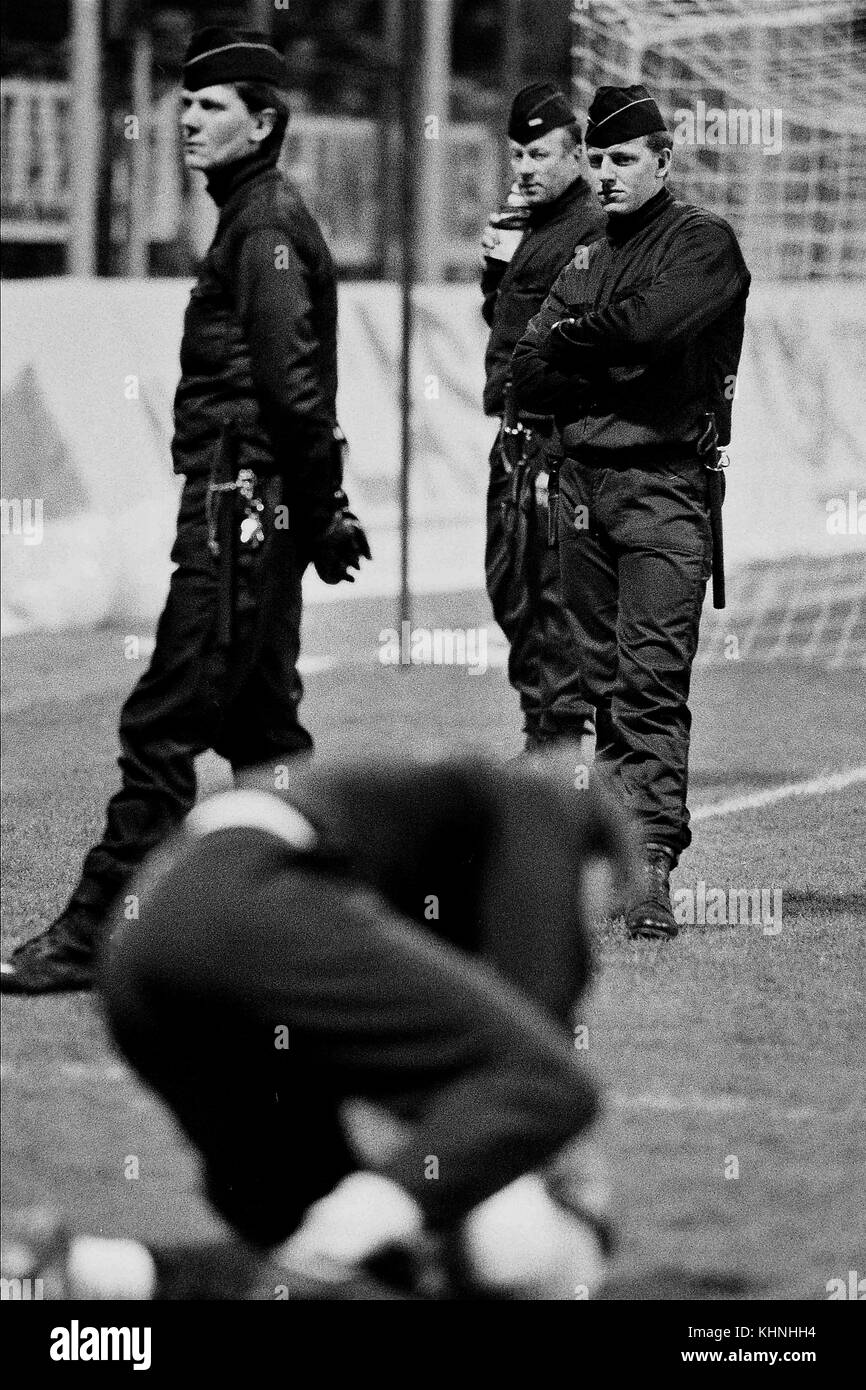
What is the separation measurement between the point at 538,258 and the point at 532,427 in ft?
1.54

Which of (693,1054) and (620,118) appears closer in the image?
(693,1054)

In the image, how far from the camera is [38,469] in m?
11.1

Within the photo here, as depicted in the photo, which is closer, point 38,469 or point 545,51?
point 38,469

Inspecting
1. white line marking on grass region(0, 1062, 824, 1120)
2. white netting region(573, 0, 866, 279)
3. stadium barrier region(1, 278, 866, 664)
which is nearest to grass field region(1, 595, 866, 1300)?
white line marking on grass region(0, 1062, 824, 1120)

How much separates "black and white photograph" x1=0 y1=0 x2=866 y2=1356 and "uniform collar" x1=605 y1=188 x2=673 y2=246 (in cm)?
1

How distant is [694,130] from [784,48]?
1.36 meters

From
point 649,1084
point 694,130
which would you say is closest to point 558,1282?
point 649,1084

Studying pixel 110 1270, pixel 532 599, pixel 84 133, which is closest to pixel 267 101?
pixel 532 599

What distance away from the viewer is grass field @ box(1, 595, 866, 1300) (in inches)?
177

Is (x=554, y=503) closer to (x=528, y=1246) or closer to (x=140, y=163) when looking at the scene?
(x=528, y=1246)

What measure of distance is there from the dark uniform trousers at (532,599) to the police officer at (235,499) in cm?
191

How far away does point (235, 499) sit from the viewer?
5770 mm

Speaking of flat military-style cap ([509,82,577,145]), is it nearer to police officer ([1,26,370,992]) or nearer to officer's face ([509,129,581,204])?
officer's face ([509,129,581,204])

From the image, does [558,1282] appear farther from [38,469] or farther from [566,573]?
[38,469]
